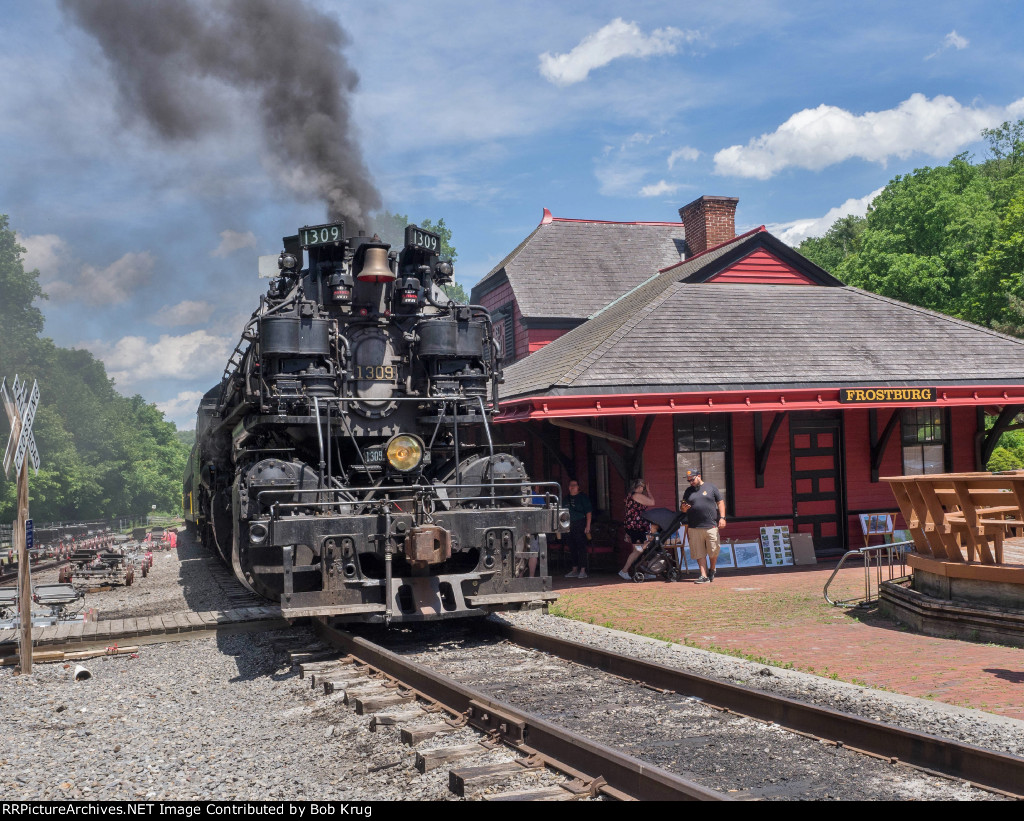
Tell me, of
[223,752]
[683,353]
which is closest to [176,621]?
[223,752]

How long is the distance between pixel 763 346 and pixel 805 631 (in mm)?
7505

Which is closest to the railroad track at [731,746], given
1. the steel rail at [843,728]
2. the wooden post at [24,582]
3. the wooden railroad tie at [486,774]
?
the steel rail at [843,728]

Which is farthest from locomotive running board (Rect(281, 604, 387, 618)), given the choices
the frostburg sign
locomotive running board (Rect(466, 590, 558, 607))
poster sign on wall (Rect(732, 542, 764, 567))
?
the frostburg sign

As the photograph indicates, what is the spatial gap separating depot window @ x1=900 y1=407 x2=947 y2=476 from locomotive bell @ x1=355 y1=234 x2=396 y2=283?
1006 cm

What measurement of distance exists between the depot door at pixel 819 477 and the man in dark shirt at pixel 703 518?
2873 millimetres

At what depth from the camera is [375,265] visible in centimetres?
934

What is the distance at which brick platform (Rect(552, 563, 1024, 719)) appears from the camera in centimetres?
661

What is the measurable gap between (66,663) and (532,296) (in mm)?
18489

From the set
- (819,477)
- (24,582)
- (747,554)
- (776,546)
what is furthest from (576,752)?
(819,477)

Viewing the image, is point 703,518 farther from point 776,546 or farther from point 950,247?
point 950,247

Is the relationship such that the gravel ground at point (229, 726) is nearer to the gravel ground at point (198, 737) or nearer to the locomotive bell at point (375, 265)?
the gravel ground at point (198, 737)

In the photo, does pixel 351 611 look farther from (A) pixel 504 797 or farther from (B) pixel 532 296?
(B) pixel 532 296

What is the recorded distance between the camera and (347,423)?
897 cm
